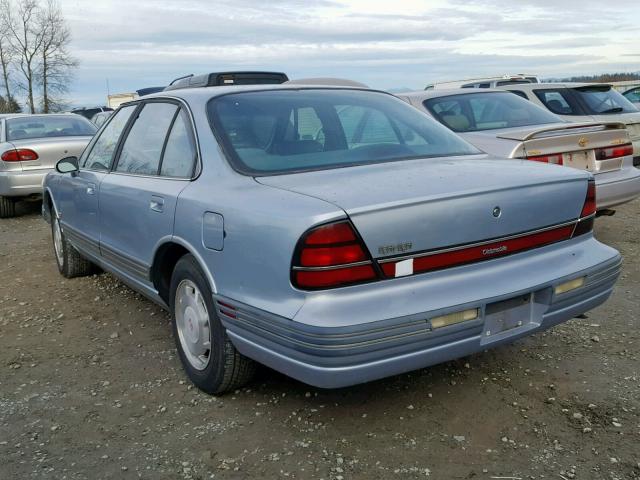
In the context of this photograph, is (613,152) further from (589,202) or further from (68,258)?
(68,258)

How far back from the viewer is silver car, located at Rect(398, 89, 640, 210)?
5371 millimetres

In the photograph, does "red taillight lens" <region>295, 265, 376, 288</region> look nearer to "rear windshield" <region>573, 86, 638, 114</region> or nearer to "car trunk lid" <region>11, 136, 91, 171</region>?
"rear windshield" <region>573, 86, 638, 114</region>

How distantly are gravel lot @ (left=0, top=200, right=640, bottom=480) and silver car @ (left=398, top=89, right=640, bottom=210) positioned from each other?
5.38ft

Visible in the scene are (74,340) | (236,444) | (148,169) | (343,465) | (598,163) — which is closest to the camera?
(343,465)

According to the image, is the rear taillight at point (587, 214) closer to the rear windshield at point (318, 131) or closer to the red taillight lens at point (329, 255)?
the rear windshield at point (318, 131)

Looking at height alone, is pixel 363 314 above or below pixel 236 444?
above

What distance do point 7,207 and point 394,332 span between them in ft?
28.0

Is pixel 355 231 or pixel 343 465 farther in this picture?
pixel 343 465

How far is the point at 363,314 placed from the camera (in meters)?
2.41

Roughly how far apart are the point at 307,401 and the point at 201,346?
60cm

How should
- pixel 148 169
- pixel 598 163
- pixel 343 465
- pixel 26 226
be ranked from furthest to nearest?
pixel 26 226
pixel 598 163
pixel 148 169
pixel 343 465

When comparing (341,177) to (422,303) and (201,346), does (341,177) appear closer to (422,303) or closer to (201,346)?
(422,303)

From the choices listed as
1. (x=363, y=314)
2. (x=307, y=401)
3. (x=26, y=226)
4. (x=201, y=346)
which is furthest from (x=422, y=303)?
(x=26, y=226)

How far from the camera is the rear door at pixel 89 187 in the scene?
438cm
